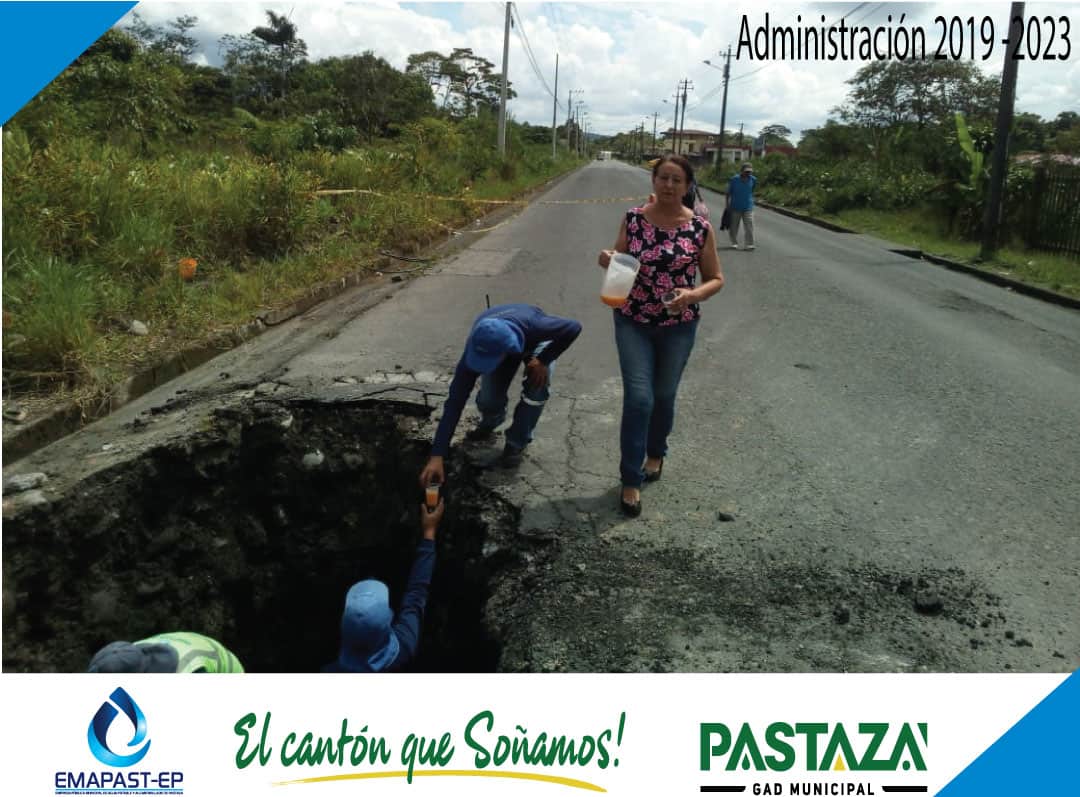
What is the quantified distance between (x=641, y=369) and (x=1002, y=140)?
11598 mm

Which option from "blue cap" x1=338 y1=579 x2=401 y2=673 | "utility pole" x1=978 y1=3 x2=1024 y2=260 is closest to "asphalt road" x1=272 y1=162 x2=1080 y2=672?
"blue cap" x1=338 y1=579 x2=401 y2=673

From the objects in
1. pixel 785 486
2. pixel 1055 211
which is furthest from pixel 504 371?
pixel 1055 211

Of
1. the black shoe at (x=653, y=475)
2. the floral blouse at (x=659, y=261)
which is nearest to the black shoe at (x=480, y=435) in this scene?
the black shoe at (x=653, y=475)

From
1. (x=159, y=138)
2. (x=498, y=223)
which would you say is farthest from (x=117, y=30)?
(x=498, y=223)

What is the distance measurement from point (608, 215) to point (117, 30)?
11576 millimetres

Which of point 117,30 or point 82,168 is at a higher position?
point 117,30

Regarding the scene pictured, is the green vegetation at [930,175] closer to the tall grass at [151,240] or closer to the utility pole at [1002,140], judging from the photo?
the utility pole at [1002,140]

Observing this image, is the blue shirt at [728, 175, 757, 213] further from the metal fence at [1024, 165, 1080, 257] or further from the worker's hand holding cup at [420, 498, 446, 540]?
the worker's hand holding cup at [420, 498, 446, 540]

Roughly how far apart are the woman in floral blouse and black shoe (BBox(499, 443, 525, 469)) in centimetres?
60

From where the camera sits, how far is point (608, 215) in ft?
54.9

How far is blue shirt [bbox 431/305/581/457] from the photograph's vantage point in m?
3.22

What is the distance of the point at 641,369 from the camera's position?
11.0ft

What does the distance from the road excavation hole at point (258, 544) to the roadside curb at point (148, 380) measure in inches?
24.2

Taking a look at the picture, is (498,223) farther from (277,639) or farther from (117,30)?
(277,639)
